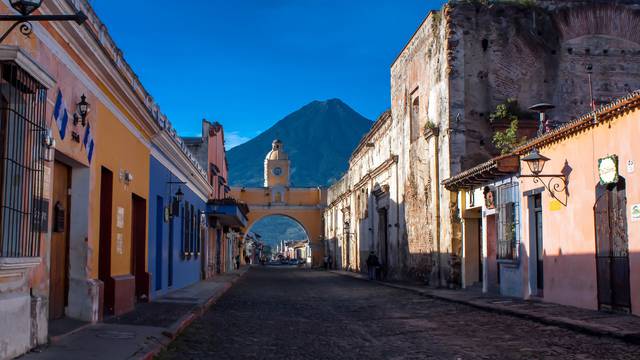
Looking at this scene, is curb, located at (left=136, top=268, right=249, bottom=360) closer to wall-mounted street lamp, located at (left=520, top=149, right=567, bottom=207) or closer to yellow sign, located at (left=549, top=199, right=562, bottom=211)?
wall-mounted street lamp, located at (left=520, top=149, right=567, bottom=207)

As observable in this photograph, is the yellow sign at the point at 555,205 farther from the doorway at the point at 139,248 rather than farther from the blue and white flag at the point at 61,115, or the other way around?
the blue and white flag at the point at 61,115

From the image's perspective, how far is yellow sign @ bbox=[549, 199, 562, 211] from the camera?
14.7 metres

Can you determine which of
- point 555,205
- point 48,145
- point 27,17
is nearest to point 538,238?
point 555,205

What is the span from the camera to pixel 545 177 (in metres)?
15.1

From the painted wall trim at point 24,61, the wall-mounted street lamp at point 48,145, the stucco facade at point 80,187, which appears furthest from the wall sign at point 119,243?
the painted wall trim at point 24,61

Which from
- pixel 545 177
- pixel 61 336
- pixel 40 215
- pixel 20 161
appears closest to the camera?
pixel 20 161

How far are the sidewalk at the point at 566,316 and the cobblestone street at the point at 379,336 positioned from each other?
18 centimetres

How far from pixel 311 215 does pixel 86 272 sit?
52.1 metres

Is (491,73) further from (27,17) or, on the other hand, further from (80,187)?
(27,17)

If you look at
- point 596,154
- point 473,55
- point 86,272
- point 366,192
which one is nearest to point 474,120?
point 473,55

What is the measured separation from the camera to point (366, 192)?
1542 inches

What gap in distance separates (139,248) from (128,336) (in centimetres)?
618

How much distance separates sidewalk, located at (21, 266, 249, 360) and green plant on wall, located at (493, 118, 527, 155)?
36.0ft

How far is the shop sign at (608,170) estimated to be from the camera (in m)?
12.3
